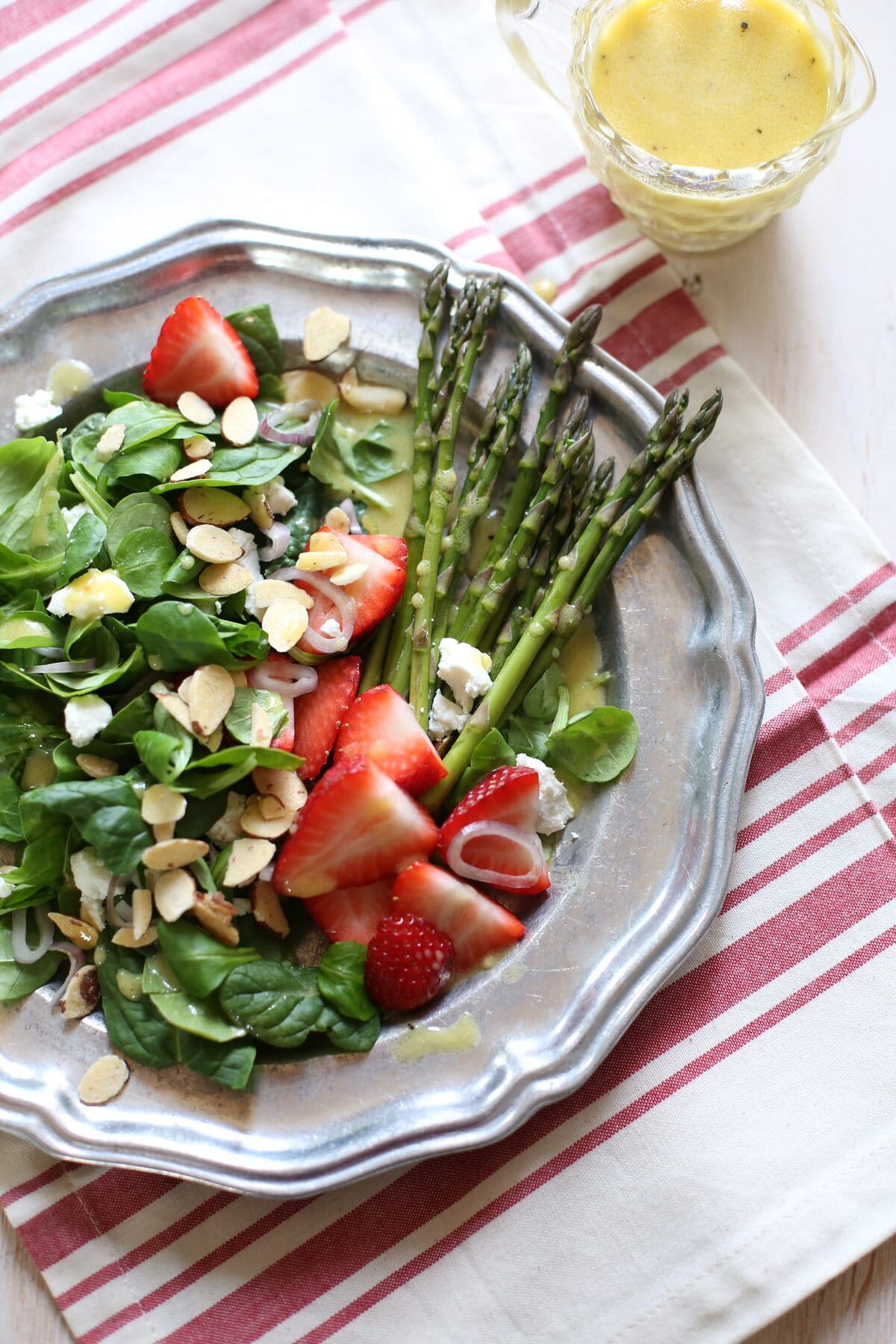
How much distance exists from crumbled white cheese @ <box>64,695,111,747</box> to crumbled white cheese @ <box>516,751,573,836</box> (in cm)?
81

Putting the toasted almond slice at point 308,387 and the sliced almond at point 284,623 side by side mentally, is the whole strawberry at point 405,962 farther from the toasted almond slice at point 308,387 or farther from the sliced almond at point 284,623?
the toasted almond slice at point 308,387

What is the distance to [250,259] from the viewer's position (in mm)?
2332

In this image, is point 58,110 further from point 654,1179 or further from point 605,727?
point 654,1179

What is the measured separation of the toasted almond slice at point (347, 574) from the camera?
2115mm

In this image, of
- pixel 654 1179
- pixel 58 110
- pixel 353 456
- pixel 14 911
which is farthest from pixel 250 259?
pixel 654 1179

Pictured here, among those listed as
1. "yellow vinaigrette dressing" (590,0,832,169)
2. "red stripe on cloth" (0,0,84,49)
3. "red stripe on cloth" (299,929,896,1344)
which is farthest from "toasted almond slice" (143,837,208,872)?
"red stripe on cloth" (0,0,84,49)

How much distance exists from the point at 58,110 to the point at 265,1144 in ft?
7.76

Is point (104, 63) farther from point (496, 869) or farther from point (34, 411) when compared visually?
point (496, 869)

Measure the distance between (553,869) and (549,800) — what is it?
16 centimetres

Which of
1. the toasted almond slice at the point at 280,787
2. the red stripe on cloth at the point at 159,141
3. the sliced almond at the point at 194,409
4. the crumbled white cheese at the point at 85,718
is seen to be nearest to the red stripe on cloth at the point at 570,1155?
the toasted almond slice at the point at 280,787

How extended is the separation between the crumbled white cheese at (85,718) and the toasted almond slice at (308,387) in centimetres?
82

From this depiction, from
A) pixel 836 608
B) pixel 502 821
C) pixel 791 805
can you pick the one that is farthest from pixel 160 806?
pixel 836 608

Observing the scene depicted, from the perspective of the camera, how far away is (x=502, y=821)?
2049mm

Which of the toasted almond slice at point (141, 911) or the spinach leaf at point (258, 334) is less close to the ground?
the spinach leaf at point (258, 334)
